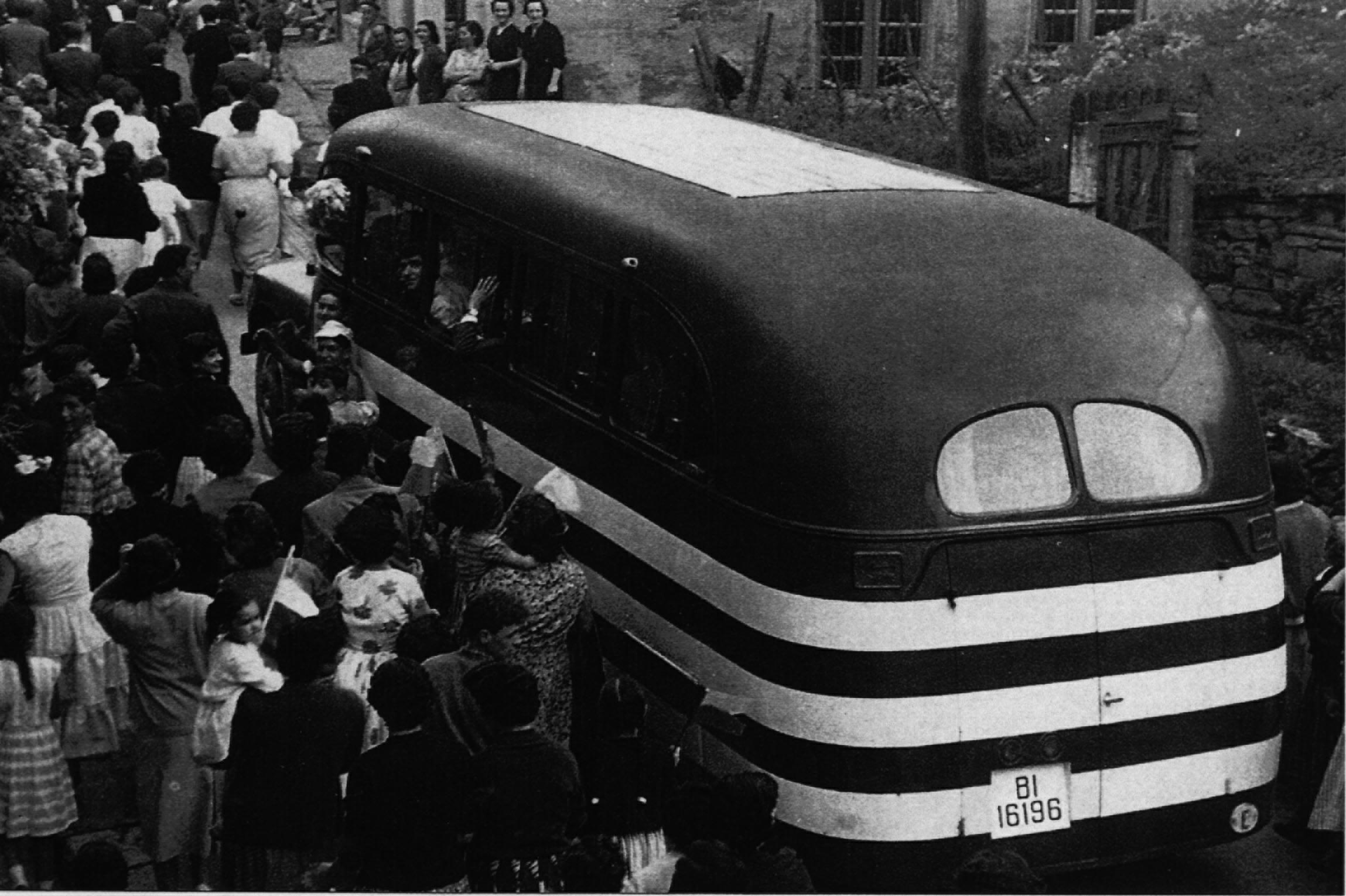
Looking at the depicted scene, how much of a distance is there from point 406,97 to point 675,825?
8.42 meters

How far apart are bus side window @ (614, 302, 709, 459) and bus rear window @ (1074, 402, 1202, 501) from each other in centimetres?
121

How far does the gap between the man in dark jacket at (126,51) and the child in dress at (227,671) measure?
9.12m

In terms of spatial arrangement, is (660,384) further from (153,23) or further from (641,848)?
(153,23)

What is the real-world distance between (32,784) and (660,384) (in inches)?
93.1

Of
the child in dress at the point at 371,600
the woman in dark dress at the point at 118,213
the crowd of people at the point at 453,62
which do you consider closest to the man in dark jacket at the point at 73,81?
the crowd of people at the point at 453,62

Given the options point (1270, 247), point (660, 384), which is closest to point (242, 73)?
point (1270, 247)

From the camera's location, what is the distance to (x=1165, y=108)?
34.9ft

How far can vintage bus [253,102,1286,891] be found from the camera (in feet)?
20.6

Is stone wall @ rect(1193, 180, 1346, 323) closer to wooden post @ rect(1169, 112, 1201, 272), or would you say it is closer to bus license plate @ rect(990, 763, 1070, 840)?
wooden post @ rect(1169, 112, 1201, 272)

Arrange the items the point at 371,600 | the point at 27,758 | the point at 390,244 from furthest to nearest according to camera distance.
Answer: the point at 390,244 < the point at 371,600 < the point at 27,758

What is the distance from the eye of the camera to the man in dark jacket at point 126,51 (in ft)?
48.0

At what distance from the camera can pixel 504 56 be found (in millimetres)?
11891

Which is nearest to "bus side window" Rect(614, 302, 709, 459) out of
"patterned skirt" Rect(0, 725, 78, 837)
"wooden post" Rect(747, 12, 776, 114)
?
"patterned skirt" Rect(0, 725, 78, 837)

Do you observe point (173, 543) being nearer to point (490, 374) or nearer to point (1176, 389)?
point (490, 374)
